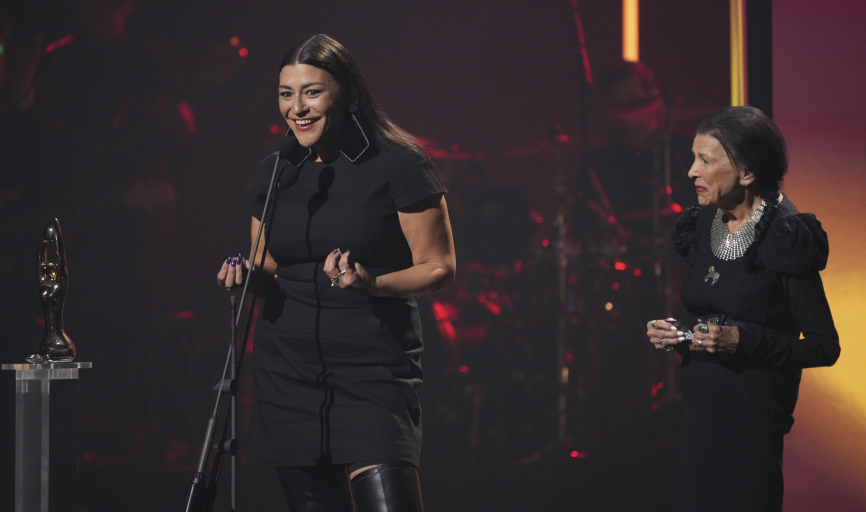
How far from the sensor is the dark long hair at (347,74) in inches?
69.4

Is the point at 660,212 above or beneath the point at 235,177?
beneath

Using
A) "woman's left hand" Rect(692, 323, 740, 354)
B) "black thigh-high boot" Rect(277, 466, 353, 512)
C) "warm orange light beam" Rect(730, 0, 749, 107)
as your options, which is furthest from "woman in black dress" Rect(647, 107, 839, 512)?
"warm orange light beam" Rect(730, 0, 749, 107)

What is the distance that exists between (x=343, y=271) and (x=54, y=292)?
136cm

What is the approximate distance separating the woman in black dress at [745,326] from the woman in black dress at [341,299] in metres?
0.57

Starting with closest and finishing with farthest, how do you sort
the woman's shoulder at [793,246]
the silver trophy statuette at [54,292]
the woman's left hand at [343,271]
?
the woman's left hand at [343,271]
the woman's shoulder at [793,246]
the silver trophy statuette at [54,292]

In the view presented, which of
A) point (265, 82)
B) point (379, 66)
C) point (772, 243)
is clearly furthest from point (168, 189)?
point (772, 243)

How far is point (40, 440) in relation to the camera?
2213 mm

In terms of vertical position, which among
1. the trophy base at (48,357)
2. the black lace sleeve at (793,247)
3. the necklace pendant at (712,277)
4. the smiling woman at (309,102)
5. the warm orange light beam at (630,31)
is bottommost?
the trophy base at (48,357)

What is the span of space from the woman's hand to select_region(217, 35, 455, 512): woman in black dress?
18.2 inches

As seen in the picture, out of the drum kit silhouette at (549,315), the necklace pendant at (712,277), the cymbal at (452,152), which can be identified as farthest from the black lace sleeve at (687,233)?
the cymbal at (452,152)

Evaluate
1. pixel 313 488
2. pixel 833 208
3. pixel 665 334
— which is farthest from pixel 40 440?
pixel 833 208

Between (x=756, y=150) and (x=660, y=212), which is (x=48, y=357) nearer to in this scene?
(x=756, y=150)

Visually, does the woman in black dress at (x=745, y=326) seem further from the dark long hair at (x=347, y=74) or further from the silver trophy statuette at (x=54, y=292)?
the silver trophy statuette at (x=54, y=292)

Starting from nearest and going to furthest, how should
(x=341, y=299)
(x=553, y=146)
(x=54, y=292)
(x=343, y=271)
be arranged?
(x=343, y=271) < (x=341, y=299) < (x=54, y=292) < (x=553, y=146)
